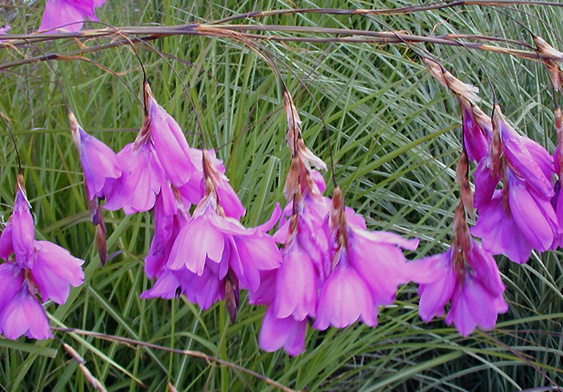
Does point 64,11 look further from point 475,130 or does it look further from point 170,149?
point 475,130

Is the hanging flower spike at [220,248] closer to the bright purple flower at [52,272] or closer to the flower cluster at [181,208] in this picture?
the flower cluster at [181,208]

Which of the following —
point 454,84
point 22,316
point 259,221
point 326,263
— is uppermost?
point 454,84

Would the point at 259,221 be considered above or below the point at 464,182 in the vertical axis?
below

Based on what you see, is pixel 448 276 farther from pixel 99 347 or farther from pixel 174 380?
pixel 99 347

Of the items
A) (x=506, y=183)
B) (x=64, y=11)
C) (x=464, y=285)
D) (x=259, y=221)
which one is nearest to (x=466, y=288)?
(x=464, y=285)

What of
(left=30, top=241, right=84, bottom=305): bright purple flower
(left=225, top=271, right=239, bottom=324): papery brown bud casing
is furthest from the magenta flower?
(left=30, top=241, right=84, bottom=305): bright purple flower

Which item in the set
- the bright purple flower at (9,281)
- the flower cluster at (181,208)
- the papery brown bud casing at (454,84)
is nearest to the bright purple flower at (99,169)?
the flower cluster at (181,208)

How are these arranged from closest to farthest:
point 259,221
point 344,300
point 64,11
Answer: point 344,300, point 64,11, point 259,221
